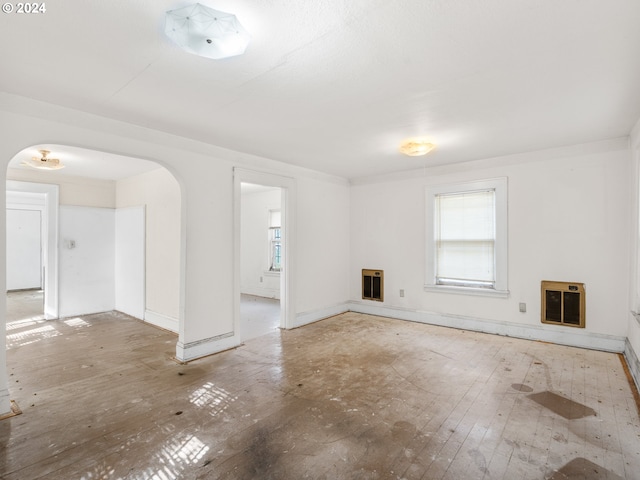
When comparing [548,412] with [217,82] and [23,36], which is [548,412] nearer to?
[217,82]

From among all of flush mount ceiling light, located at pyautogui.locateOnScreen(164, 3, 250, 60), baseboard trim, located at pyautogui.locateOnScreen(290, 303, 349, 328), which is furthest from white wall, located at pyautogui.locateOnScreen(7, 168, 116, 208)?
flush mount ceiling light, located at pyautogui.locateOnScreen(164, 3, 250, 60)

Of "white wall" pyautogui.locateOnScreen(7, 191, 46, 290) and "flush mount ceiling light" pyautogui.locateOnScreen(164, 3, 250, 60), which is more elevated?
"flush mount ceiling light" pyautogui.locateOnScreen(164, 3, 250, 60)

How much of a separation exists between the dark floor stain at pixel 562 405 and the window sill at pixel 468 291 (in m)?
1.89

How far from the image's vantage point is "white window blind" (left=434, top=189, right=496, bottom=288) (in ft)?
15.6

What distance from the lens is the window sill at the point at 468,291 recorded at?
4.61 m

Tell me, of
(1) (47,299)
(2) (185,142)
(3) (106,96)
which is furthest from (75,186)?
(3) (106,96)

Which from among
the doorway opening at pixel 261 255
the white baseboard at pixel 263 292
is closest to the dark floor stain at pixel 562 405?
the doorway opening at pixel 261 255

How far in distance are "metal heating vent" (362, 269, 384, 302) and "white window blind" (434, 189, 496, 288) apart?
1013mm

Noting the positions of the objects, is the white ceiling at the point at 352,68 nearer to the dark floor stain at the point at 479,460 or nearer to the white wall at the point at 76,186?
the dark floor stain at the point at 479,460

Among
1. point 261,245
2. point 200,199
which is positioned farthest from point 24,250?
point 200,199

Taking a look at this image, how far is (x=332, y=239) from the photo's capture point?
19.2 feet

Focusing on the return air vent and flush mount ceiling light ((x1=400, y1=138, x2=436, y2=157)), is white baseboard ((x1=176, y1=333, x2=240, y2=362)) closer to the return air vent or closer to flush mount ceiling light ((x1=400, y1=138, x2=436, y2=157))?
flush mount ceiling light ((x1=400, y1=138, x2=436, y2=157))

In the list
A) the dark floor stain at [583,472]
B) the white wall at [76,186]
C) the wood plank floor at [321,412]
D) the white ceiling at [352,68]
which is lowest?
the dark floor stain at [583,472]

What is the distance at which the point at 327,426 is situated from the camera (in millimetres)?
2371
